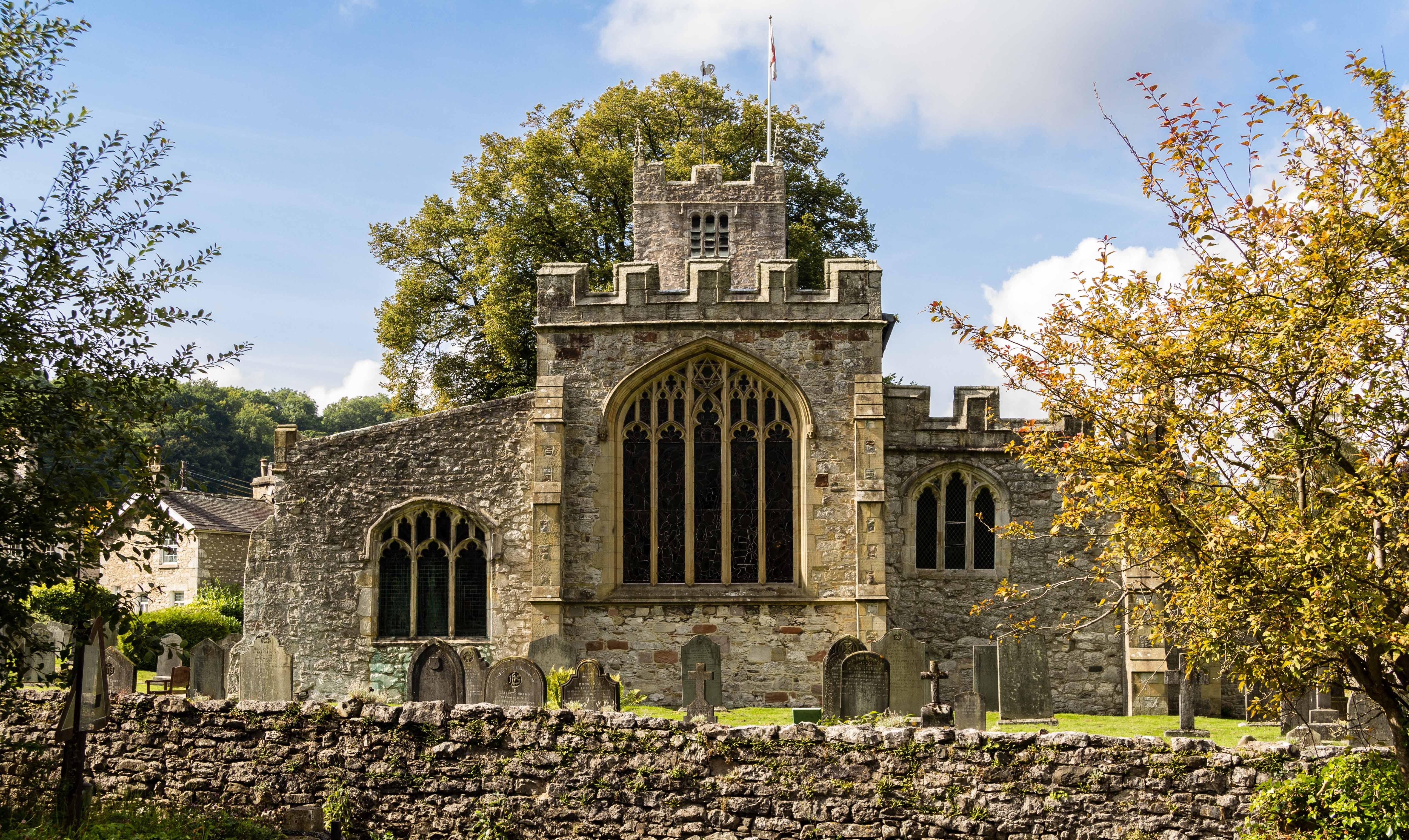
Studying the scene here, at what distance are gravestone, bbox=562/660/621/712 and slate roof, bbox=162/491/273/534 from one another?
2079cm

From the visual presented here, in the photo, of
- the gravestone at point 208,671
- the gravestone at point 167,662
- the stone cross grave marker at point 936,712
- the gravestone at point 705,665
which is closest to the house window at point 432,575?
the gravestone at point 167,662

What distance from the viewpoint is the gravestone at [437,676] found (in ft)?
37.6

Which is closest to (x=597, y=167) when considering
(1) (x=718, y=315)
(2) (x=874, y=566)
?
(1) (x=718, y=315)

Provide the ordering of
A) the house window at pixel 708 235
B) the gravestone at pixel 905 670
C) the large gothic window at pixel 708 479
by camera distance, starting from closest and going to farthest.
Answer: the gravestone at pixel 905 670 < the large gothic window at pixel 708 479 < the house window at pixel 708 235

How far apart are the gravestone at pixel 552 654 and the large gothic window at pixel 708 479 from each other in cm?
319

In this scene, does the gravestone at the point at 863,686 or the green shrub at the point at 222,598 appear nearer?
the gravestone at the point at 863,686

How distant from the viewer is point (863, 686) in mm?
11062

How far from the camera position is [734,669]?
15484 mm

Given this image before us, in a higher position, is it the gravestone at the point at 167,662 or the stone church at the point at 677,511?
the stone church at the point at 677,511

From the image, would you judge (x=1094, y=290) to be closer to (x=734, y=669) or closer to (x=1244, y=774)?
(x=1244, y=774)

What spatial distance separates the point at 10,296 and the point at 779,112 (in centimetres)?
2025

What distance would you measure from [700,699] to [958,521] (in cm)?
645

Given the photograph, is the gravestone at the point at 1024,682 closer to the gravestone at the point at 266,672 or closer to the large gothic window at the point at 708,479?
the large gothic window at the point at 708,479

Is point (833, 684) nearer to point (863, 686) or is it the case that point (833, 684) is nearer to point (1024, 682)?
point (863, 686)
